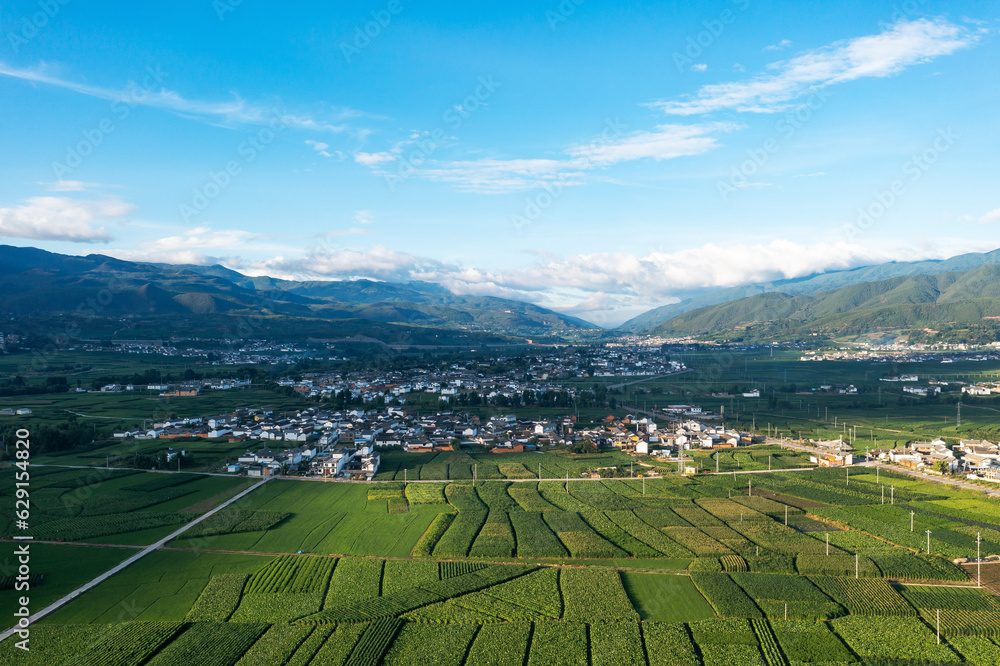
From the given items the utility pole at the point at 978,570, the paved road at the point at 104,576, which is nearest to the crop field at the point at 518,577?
the paved road at the point at 104,576

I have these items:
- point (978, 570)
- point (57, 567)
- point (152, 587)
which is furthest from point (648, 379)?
point (57, 567)

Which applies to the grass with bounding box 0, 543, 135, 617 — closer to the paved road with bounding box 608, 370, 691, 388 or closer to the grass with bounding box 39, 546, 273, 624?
the grass with bounding box 39, 546, 273, 624

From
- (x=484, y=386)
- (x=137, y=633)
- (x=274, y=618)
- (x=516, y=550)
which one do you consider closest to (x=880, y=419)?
(x=484, y=386)

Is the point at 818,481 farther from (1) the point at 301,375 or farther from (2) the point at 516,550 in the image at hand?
(1) the point at 301,375

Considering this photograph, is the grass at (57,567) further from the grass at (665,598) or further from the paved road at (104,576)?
the grass at (665,598)

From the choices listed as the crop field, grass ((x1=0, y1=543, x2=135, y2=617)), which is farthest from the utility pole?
grass ((x1=0, y1=543, x2=135, y2=617))
